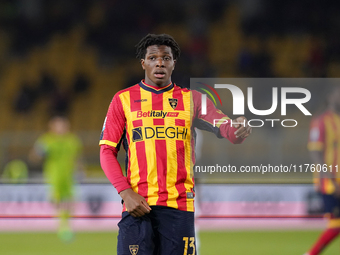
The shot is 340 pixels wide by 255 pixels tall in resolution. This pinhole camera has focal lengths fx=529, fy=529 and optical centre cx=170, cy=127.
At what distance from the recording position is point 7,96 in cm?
1330

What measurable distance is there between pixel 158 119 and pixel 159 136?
0.30ft

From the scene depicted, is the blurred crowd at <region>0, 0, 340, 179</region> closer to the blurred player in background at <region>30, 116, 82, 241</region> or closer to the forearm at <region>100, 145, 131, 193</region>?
the blurred player in background at <region>30, 116, 82, 241</region>

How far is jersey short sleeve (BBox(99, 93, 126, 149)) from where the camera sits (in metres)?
2.65

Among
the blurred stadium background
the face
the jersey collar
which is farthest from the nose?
the blurred stadium background

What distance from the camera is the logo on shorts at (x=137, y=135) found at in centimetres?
264

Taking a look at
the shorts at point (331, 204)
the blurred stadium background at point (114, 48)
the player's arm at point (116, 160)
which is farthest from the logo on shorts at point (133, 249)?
the blurred stadium background at point (114, 48)

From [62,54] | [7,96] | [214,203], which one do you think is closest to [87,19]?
[62,54]

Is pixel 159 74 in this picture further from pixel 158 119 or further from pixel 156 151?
pixel 156 151

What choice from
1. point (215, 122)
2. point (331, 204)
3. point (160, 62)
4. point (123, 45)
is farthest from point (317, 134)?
point (123, 45)

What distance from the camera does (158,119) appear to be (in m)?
2.67

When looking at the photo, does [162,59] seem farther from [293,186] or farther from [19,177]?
[19,177]

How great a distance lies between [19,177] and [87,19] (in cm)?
679

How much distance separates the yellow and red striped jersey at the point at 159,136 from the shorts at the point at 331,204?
8.74 ft

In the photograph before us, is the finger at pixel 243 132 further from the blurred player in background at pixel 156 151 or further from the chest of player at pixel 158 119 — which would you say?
the chest of player at pixel 158 119
